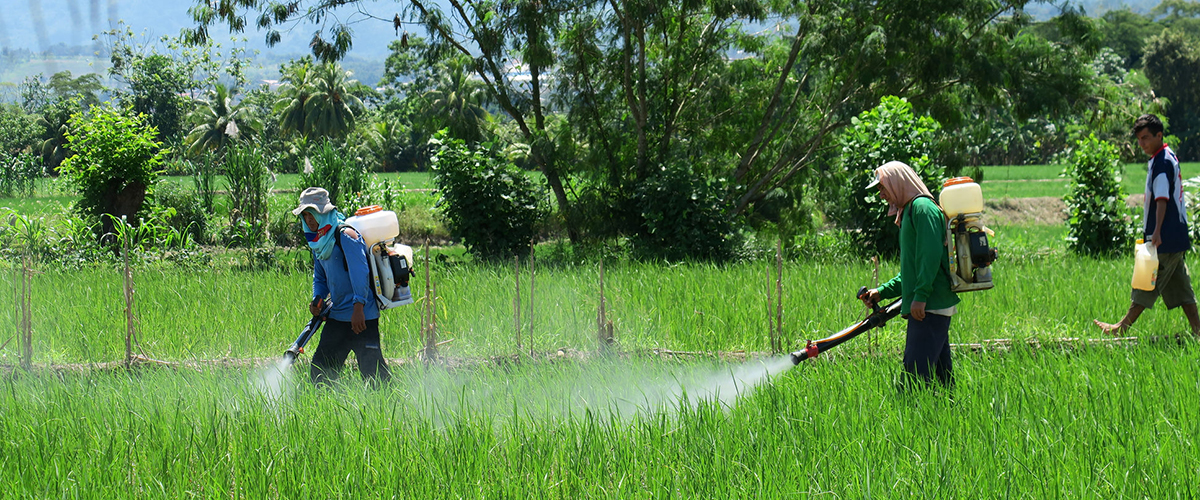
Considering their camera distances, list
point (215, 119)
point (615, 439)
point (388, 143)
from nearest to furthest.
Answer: point (615, 439) → point (215, 119) → point (388, 143)

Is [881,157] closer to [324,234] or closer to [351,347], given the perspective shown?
[351,347]

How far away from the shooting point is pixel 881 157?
10.4 meters

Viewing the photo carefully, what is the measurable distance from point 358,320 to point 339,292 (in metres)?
0.22

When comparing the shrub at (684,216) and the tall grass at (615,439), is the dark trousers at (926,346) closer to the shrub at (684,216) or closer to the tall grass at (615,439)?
the tall grass at (615,439)

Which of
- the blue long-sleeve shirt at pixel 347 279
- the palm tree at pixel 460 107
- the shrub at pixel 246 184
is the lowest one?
the blue long-sleeve shirt at pixel 347 279

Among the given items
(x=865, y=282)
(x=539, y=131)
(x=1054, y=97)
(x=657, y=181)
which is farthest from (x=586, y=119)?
(x=1054, y=97)

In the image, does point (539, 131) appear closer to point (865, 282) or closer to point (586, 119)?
point (586, 119)

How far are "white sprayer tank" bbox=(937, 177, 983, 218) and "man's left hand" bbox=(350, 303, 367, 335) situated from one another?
2962mm

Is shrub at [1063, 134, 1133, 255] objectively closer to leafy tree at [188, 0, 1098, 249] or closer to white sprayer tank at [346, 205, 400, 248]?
leafy tree at [188, 0, 1098, 249]

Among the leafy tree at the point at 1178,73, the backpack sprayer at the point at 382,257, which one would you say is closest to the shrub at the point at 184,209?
the backpack sprayer at the point at 382,257

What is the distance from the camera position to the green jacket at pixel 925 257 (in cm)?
406

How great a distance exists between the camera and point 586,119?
11555mm

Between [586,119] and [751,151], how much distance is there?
2401mm

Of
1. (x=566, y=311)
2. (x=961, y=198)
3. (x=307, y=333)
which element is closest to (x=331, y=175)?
(x=566, y=311)
